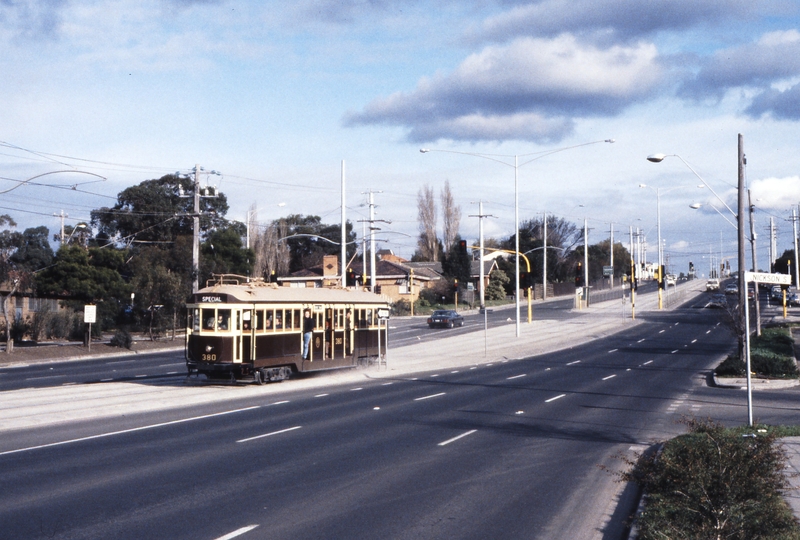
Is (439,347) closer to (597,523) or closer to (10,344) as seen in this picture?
(10,344)

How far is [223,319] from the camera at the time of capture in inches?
997

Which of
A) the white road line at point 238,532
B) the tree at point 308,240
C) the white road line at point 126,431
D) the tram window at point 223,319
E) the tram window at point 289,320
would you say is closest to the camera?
the white road line at point 238,532

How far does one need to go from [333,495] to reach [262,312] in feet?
54.1

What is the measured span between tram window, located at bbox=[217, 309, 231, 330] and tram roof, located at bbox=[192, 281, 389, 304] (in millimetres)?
350

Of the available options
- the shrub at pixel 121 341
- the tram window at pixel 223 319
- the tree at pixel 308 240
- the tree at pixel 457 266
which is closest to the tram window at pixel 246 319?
the tram window at pixel 223 319

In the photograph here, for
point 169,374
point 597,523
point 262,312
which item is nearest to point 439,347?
point 169,374

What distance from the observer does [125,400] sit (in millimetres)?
21078

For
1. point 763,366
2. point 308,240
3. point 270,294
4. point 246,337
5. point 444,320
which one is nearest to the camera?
point 246,337

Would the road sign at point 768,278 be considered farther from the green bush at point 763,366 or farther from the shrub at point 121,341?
the shrub at point 121,341

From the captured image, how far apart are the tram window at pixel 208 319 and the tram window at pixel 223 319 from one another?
0.64ft

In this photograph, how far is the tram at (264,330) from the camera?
2527cm

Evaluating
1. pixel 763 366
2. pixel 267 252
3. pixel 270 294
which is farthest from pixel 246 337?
pixel 267 252

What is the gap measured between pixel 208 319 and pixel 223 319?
0.53 meters

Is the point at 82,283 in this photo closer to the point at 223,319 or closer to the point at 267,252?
the point at 223,319
